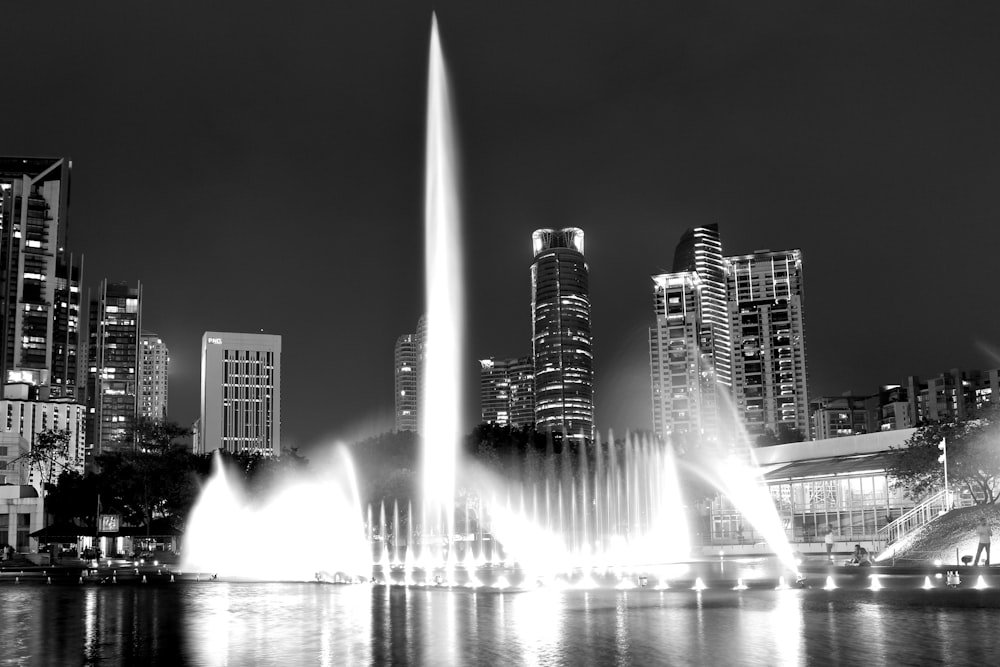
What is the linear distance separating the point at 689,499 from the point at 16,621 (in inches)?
2260

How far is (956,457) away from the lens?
49812 millimetres

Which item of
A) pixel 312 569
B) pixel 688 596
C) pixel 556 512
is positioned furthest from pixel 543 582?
pixel 556 512

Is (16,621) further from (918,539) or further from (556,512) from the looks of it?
(556,512)

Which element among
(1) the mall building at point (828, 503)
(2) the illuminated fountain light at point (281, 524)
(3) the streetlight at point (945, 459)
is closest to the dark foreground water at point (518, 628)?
(2) the illuminated fountain light at point (281, 524)

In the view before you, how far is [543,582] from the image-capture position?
32219mm

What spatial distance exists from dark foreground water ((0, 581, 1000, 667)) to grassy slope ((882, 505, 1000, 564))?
1557 cm

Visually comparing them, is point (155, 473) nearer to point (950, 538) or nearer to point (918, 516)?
point (918, 516)

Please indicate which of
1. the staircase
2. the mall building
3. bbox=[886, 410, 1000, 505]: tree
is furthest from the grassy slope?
the mall building

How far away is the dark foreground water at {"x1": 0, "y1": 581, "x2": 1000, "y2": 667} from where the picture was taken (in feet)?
47.0

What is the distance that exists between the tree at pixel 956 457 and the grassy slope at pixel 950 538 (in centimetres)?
448

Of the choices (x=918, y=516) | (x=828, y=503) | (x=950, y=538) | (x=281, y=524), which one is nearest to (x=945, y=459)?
(x=950, y=538)

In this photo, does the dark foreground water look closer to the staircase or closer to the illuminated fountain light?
the illuminated fountain light

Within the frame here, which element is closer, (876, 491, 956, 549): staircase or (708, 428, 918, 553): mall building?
(876, 491, 956, 549): staircase

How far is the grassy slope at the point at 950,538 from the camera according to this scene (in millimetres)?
40094
